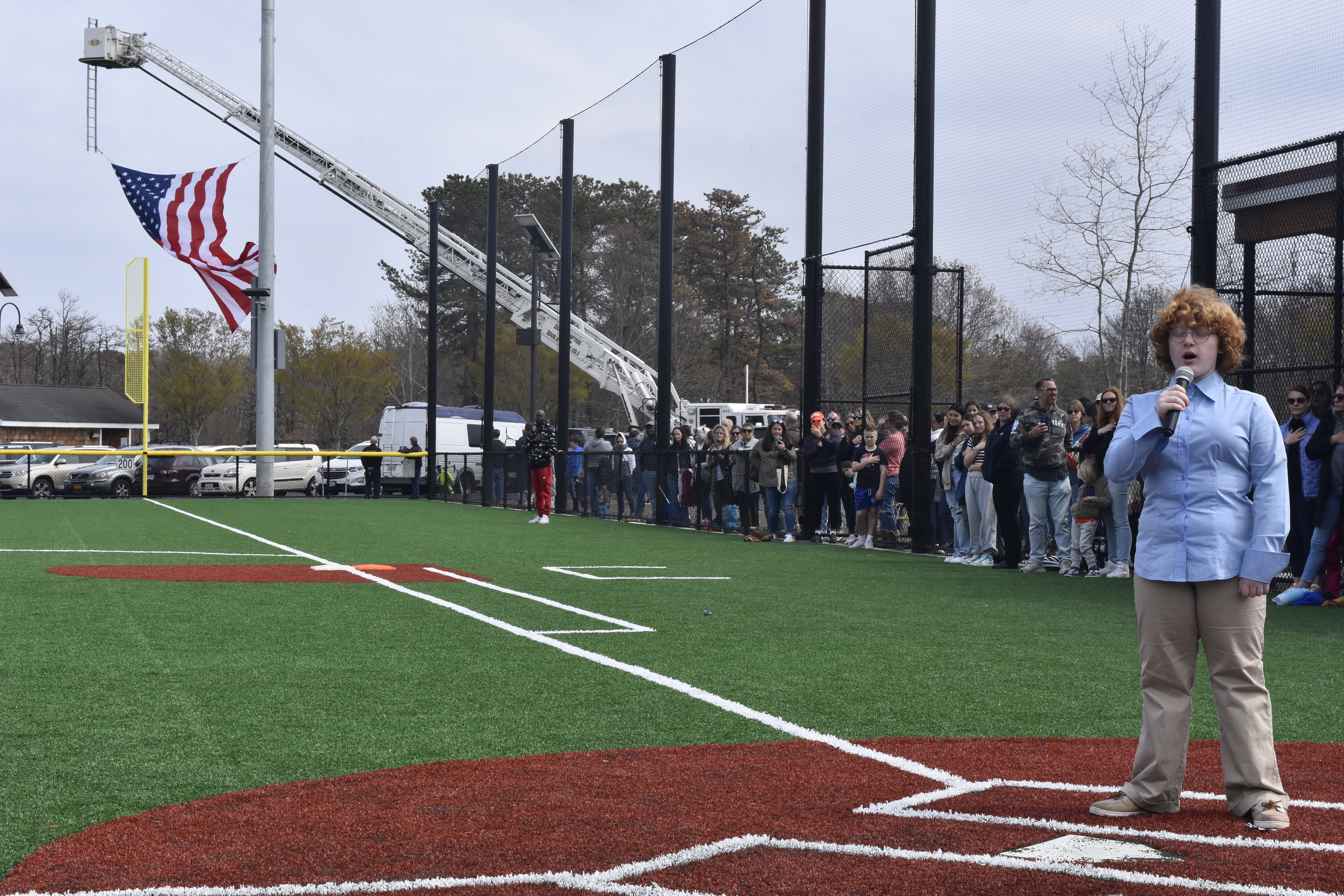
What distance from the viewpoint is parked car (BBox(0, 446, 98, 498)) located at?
33.6 m

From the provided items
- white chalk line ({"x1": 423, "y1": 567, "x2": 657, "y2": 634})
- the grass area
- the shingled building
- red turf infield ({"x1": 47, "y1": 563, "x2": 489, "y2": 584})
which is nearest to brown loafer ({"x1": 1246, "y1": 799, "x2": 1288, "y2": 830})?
the grass area

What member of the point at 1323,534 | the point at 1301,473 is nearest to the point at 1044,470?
the point at 1301,473

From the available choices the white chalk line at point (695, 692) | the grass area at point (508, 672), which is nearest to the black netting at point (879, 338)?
the grass area at point (508, 672)

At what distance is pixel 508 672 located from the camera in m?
7.31

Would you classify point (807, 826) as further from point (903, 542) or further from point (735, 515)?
point (735, 515)

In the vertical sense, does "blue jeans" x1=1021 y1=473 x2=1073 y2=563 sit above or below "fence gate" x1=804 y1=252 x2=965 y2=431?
below

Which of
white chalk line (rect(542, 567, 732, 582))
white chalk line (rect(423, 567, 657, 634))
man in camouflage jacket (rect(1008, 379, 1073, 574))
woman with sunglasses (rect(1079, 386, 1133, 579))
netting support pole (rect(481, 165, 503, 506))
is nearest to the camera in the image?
white chalk line (rect(423, 567, 657, 634))

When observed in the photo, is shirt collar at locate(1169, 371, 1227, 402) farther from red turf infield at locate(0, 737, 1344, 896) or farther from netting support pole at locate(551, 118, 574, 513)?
netting support pole at locate(551, 118, 574, 513)

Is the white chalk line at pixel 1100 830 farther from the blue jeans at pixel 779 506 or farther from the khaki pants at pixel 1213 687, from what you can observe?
the blue jeans at pixel 779 506

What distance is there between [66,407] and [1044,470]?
226 ft

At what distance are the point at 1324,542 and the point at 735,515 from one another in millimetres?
10757

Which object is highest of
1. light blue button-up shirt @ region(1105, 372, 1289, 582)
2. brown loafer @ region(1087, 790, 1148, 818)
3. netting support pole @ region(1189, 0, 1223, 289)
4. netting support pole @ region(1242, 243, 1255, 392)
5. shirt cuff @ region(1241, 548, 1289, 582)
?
netting support pole @ region(1189, 0, 1223, 289)

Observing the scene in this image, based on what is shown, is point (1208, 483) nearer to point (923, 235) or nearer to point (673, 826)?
point (673, 826)

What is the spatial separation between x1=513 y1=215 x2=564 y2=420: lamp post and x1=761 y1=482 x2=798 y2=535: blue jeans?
935 centimetres
